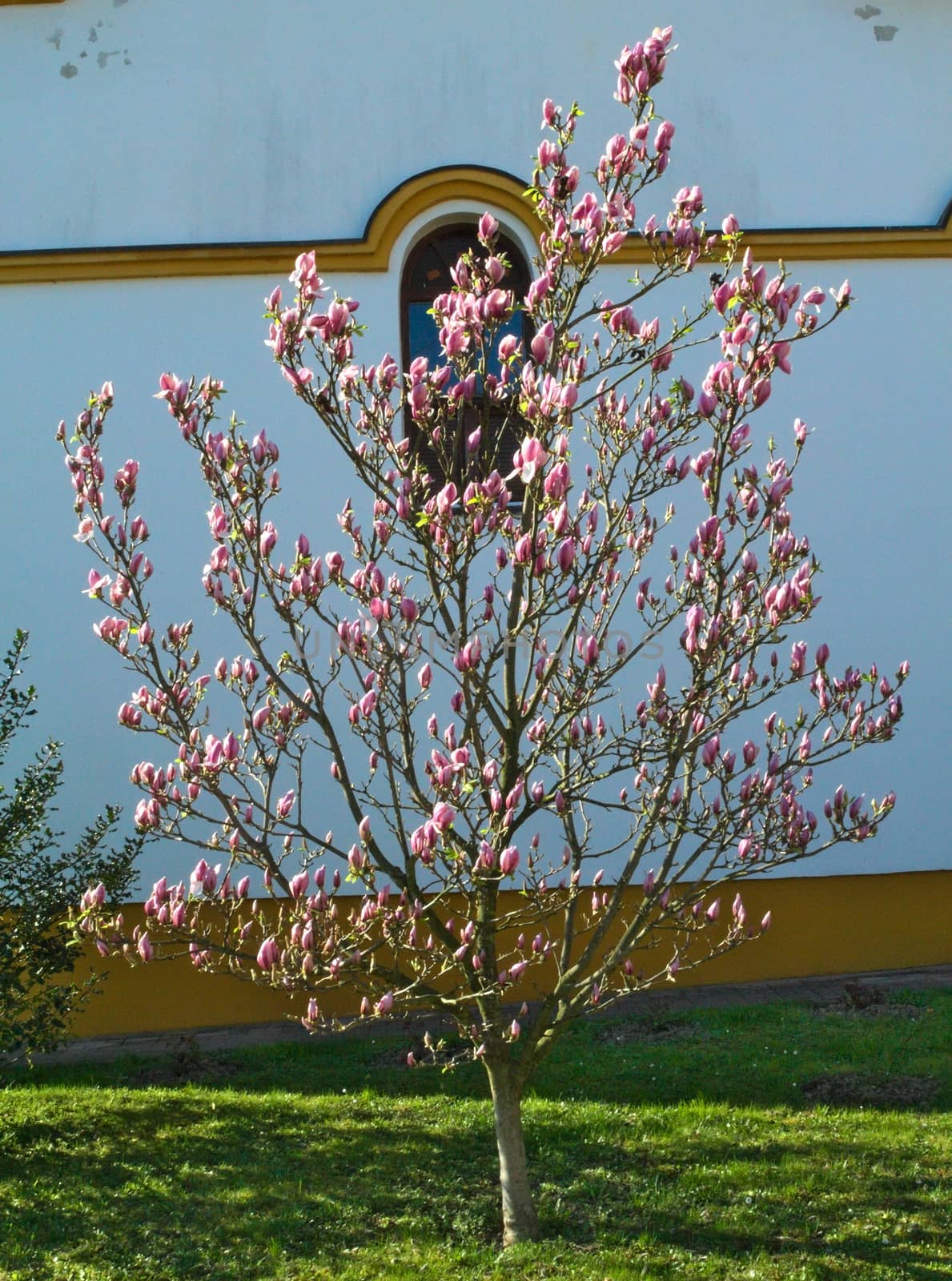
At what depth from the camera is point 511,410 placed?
403cm

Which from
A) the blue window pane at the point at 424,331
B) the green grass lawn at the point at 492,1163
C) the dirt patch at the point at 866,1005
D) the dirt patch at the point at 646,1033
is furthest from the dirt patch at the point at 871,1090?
the blue window pane at the point at 424,331

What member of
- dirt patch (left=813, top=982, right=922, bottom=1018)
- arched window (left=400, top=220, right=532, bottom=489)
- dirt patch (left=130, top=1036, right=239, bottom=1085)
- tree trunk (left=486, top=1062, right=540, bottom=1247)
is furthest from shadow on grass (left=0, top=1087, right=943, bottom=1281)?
arched window (left=400, top=220, right=532, bottom=489)

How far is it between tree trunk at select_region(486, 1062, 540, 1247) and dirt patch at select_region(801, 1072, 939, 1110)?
177 cm

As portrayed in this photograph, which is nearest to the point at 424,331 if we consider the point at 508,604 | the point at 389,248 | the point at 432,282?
the point at 432,282

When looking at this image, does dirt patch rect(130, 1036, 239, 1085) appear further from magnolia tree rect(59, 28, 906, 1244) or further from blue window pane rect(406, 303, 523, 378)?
blue window pane rect(406, 303, 523, 378)

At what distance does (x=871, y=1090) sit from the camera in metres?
5.42

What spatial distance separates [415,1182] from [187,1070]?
1927mm

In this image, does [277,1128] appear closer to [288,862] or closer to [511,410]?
[288,862]

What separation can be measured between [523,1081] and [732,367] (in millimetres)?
2388

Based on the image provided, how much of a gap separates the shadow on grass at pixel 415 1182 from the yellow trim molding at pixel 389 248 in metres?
4.57

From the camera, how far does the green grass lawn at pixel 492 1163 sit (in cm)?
410

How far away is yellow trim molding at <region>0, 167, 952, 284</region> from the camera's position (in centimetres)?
727

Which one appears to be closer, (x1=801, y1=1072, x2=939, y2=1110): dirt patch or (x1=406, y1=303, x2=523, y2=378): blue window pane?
(x1=801, y1=1072, x2=939, y2=1110): dirt patch

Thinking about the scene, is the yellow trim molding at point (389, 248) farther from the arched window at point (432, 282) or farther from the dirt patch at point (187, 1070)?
the dirt patch at point (187, 1070)
